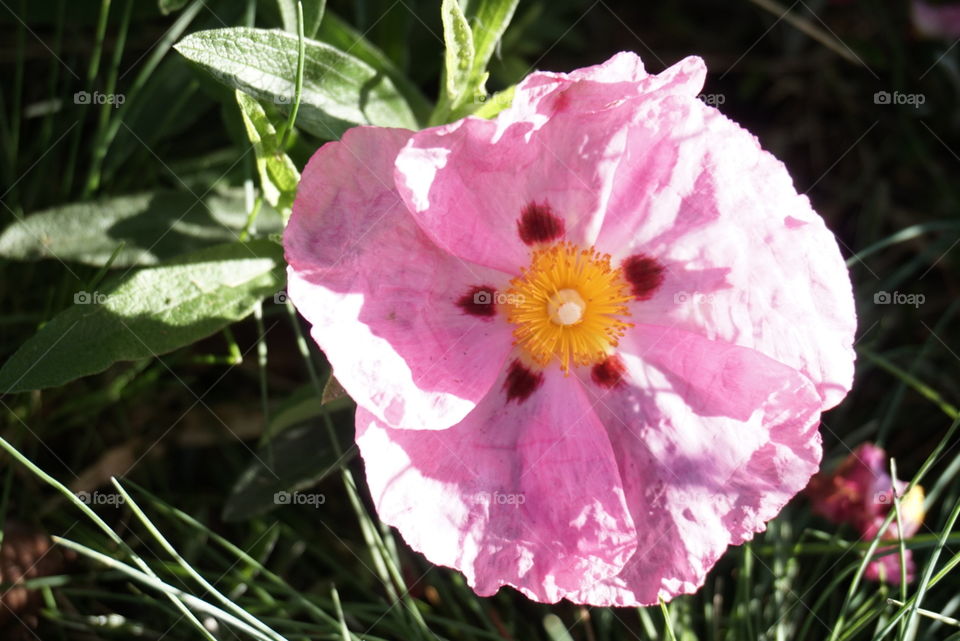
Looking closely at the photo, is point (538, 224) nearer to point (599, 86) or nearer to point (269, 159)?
point (599, 86)

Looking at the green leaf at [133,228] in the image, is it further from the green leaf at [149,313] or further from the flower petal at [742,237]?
the flower petal at [742,237]

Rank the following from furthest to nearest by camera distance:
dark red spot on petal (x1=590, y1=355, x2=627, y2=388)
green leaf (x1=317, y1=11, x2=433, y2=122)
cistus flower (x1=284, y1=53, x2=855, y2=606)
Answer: green leaf (x1=317, y1=11, x2=433, y2=122)
dark red spot on petal (x1=590, y1=355, x2=627, y2=388)
cistus flower (x1=284, y1=53, x2=855, y2=606)

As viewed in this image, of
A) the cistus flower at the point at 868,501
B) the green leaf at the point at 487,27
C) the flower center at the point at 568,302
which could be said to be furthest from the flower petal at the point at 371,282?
the cistus flower at the point at 868,501

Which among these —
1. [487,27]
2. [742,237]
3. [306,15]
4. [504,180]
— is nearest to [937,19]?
[742,237]

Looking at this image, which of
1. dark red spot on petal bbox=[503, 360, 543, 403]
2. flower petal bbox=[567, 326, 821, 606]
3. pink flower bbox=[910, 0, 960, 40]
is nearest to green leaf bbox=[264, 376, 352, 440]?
dark red spot on petal bbox=[503, 360, 543, 403]

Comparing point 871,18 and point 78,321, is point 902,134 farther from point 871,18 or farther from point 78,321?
point 78,321

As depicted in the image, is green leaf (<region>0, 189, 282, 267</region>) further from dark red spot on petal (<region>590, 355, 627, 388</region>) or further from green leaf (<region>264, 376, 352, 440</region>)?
dark red spot on petal (<region>590, 355, 627, 388</region>)
